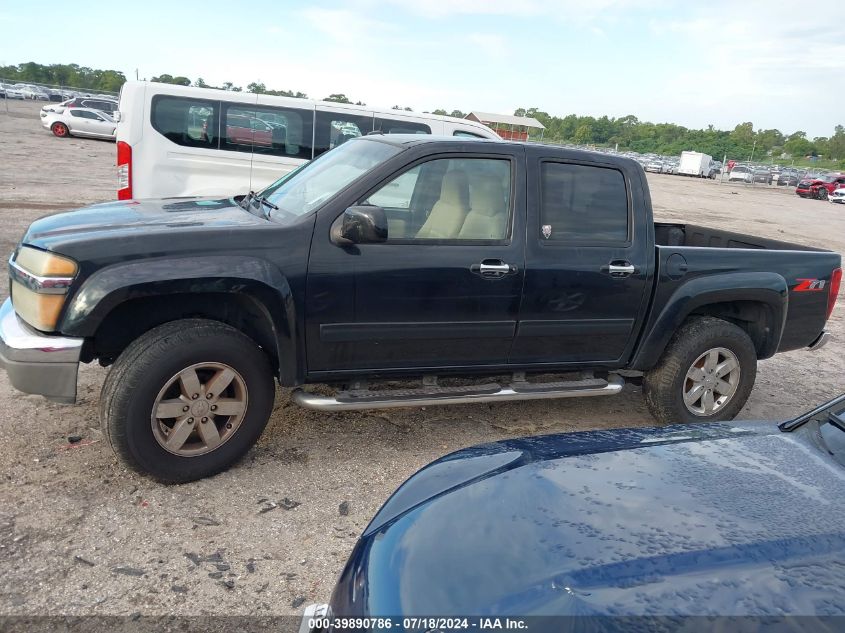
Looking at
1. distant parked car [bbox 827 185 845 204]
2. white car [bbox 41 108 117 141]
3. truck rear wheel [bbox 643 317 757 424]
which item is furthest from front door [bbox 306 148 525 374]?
distant parked car [bbox 827 185 845 204]

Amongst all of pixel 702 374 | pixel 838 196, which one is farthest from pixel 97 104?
pixel 838 196

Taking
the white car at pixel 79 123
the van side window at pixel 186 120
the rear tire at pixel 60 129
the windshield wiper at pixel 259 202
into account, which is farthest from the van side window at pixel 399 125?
the rear tire at pixel 60 129

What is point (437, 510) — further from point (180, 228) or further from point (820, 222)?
point (820, 222)

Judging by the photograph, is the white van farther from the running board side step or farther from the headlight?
the headlight

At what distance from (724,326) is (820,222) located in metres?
23.5

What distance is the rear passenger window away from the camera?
4.20 meters

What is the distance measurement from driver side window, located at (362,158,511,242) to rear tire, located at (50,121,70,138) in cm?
2929

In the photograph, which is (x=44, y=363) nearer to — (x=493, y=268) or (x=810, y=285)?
(x=493, y=268)

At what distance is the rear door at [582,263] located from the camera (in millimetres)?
4129

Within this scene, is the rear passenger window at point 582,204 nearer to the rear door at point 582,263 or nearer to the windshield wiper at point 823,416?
the rear door at point 582,263

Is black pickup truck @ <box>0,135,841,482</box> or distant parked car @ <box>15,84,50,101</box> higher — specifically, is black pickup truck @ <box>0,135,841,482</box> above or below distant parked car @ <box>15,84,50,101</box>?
below

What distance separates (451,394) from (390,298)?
71 cm

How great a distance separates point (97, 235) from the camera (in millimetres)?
3340

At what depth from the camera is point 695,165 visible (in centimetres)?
5412
